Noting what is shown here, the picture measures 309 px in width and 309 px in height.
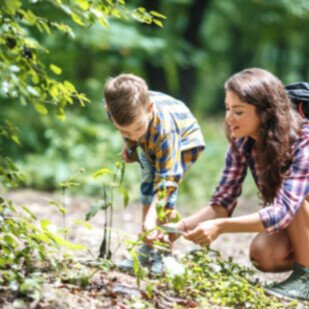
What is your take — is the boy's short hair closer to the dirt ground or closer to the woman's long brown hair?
the woman's long brown hair

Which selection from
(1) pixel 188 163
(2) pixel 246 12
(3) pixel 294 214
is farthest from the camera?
(2) pixel 246 12

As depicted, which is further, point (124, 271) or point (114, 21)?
point (114, 21)

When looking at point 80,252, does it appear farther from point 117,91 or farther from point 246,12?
point 246,12

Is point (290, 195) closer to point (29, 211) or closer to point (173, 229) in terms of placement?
point (173, 229)

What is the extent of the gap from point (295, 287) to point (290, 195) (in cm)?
50

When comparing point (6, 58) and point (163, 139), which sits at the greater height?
point (6, 58)

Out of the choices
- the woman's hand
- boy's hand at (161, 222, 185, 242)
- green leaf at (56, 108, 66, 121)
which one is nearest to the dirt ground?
boy's hand at (161, 222, 185, 242)

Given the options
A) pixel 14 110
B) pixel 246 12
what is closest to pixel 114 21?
pixel 14 110

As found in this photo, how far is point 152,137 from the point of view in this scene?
3369 mm

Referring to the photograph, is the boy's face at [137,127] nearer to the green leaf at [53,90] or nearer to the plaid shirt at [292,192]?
the plaid shirt at [292,192]

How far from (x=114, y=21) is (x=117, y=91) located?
6.78 meters

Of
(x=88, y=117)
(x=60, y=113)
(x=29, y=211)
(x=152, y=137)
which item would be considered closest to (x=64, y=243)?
(x=29, y=211)

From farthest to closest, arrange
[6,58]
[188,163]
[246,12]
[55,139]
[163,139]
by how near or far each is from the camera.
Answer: [246,12] → [55,139] → [188,163] → [163,139] → [6,58]

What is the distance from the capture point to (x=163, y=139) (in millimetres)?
3355
